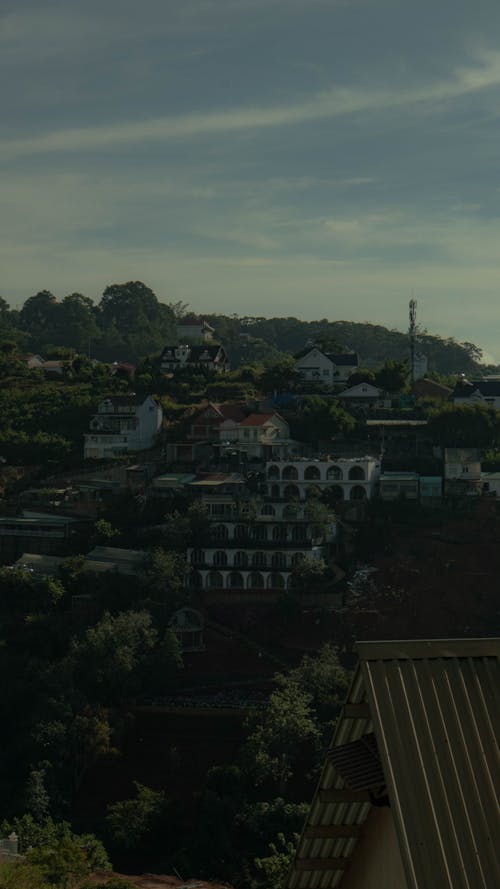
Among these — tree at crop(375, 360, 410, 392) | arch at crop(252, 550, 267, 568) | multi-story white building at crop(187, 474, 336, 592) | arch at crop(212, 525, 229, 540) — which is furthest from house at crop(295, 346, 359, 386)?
arch at crop(252, 550, 267, 568)

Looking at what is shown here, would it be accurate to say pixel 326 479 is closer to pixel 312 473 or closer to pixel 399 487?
pixel 312 473

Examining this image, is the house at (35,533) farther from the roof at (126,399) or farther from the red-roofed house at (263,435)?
the roof at (126,399)

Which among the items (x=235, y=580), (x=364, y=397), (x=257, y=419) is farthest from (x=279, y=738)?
(x=364, y=397)

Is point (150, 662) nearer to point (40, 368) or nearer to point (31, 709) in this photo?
point (31, 709)

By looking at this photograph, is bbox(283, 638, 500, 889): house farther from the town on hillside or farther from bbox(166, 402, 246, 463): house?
bbox(166, 402, 246, 463): house

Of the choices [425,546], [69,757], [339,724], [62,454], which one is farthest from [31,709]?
[339,724]

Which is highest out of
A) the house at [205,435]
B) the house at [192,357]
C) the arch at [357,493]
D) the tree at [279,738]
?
the house at [192,357]

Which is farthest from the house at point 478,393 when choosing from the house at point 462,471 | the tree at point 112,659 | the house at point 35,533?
the tree at point 112,659
